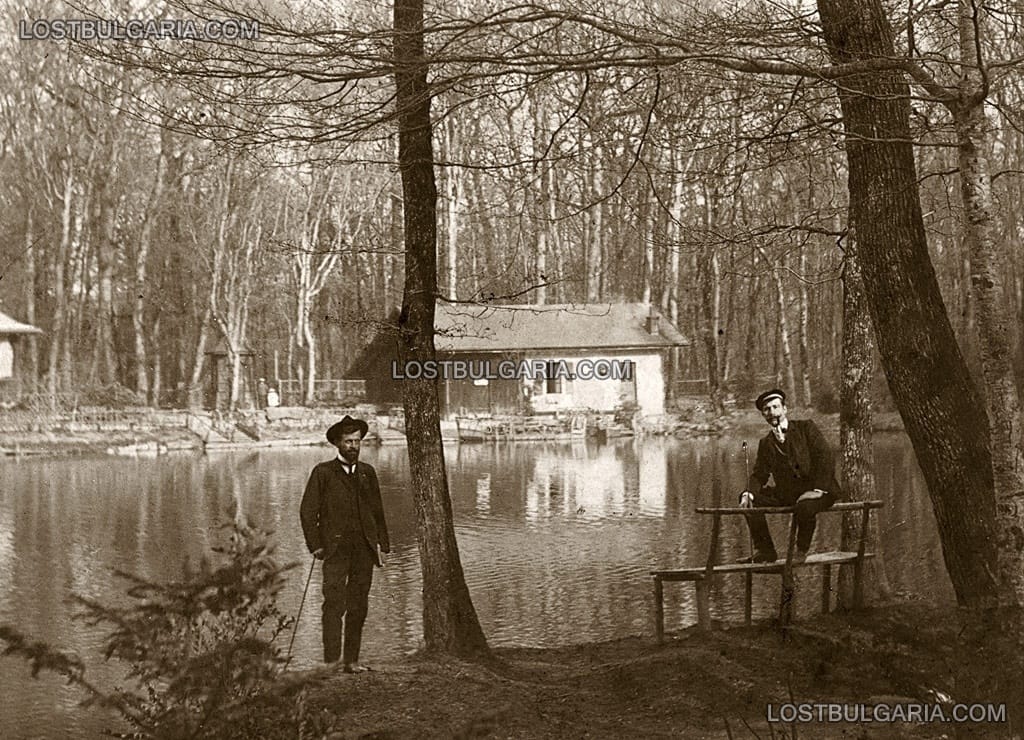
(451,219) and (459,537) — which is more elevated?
(451,219)

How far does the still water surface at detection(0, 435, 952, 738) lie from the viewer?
36.8 ft

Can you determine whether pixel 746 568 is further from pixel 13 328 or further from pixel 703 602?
pixel 13 328

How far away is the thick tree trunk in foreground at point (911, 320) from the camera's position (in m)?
7.47

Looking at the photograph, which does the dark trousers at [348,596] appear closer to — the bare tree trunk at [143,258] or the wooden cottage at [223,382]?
the wooden cottage at [223,382]

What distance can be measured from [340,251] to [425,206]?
0.78 meters

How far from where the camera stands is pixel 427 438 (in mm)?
8664

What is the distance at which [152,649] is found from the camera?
4426 mm

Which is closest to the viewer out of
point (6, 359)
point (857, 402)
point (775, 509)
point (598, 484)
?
point (775, 509)

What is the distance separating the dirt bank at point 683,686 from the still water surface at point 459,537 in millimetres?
1276

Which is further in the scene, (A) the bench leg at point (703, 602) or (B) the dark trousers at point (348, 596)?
(B) the dark trousers at point (348, 596)

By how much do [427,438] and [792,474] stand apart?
2914 millimetres

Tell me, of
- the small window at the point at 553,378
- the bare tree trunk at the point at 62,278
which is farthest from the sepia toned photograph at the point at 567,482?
the small window at the point at 553,378

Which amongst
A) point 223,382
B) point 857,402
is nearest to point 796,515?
point 857,402

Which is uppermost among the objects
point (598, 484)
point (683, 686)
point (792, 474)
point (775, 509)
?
point (792, 474)
